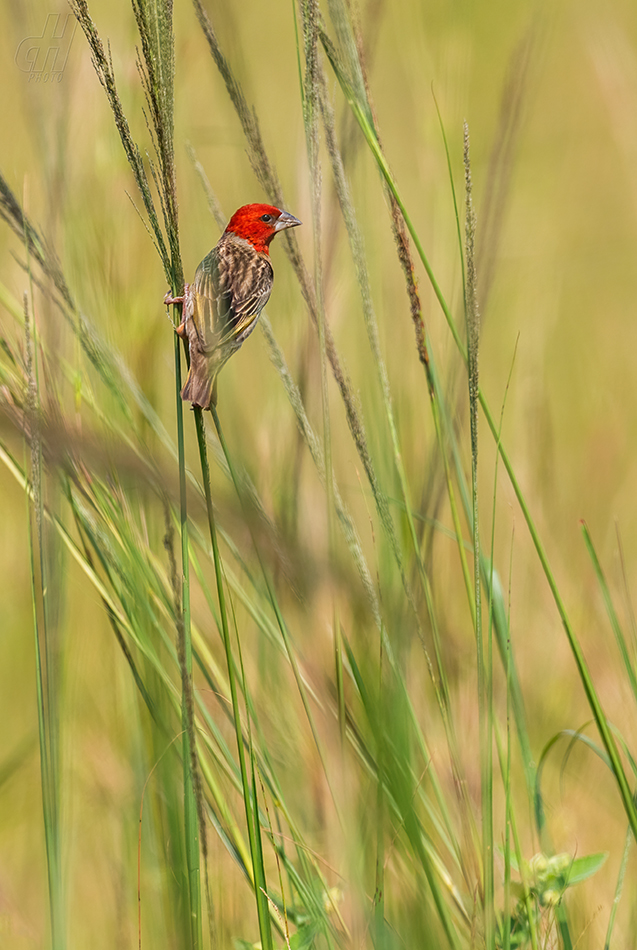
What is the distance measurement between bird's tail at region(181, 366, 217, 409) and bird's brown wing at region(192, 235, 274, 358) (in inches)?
4.2

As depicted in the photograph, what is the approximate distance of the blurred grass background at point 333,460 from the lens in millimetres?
1088

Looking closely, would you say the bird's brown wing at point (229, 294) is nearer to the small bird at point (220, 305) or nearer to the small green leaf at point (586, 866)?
the small bird at point (220, 305)

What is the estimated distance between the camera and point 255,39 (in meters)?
3.63

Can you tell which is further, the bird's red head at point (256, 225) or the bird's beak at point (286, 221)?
the bird's red head at point (256, 225)

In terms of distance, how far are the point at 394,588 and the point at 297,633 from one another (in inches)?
19.7

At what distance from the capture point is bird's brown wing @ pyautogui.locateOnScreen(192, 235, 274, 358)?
46.4 inches

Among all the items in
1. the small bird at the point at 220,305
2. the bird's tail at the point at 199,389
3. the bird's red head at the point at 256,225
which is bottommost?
the bird's tail at the point at 199,389

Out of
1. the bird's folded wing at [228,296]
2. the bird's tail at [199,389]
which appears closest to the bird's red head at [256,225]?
the bird's folded wing at [228,296]

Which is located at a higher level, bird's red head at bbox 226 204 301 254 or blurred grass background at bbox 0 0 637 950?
bird's red head at bbox 226 204 301 254

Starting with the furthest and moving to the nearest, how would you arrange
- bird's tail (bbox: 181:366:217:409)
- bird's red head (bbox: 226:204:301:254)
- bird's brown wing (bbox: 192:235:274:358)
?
bird's red head (bbox: 226:204:301:254)
bird's brown wing (bbox: 192:235:274:358)
bird's tail (bbox: 181:366:217:409)

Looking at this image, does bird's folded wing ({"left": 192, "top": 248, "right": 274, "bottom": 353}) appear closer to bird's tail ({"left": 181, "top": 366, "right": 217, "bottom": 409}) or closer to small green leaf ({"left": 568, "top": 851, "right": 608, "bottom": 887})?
bird's tail ({"left": 181, "top": 366, "right": 217, "bottom": 409})

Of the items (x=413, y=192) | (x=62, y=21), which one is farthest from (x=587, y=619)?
(x=62, y=21)

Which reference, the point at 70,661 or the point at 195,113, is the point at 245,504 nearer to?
the point at 70,661

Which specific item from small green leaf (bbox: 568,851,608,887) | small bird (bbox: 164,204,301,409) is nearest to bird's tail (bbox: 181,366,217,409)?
small bird (bbox: 164,204,301,409)
